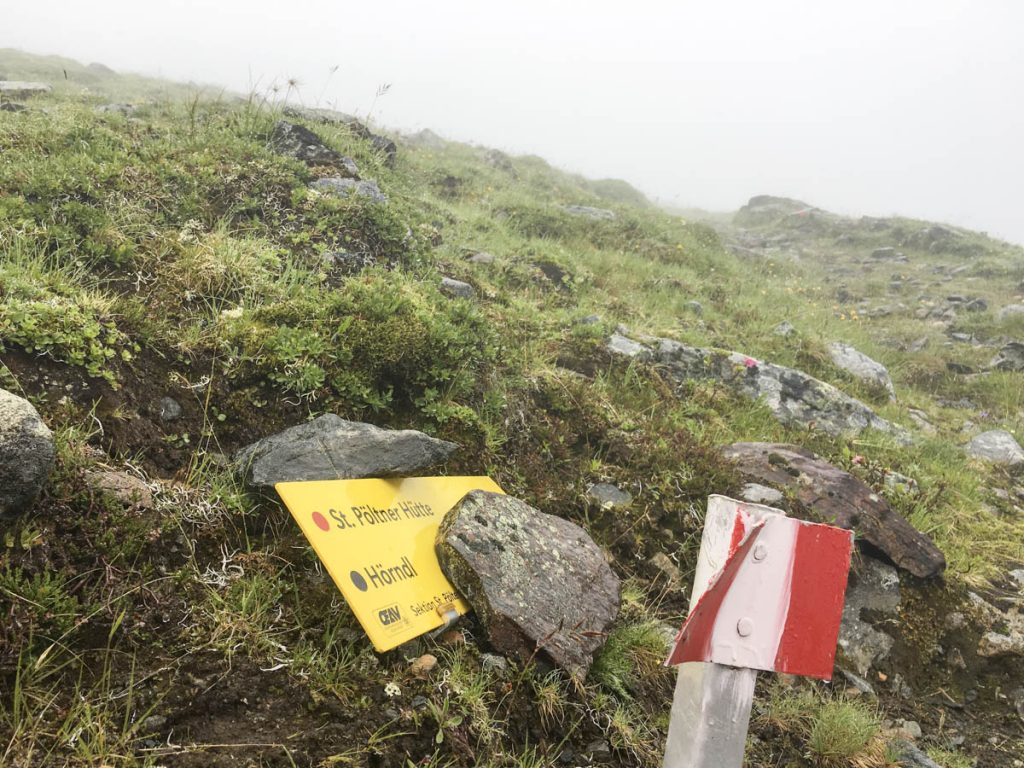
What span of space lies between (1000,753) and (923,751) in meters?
0.53

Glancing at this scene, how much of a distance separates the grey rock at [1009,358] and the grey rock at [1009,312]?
175cm

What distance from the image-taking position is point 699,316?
29.8 feet

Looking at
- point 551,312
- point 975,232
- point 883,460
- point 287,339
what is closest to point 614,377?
point 551,312

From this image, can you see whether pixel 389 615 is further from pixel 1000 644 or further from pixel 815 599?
pixel 1000 644

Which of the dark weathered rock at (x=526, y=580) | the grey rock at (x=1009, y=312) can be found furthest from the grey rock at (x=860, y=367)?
the dark weathered rock at (x=526, y=580)

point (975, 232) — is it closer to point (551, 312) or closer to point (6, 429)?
point (551, 312)

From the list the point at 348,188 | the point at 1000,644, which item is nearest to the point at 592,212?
the point at 348,188

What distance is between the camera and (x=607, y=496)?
4.20 meters

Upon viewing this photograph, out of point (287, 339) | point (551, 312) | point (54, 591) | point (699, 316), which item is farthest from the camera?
point (699, 316)

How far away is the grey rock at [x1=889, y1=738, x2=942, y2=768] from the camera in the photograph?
2.99m

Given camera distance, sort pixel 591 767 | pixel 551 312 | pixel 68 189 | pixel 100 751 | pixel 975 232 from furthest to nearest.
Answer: pixel 975 232 → pixel 551 312 → pixel 68 189 → pixel 591 767 → pixel 100 751

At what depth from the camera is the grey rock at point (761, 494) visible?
176 inches

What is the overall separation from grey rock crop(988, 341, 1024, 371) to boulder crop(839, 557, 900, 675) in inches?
298

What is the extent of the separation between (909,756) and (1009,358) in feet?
31.1
